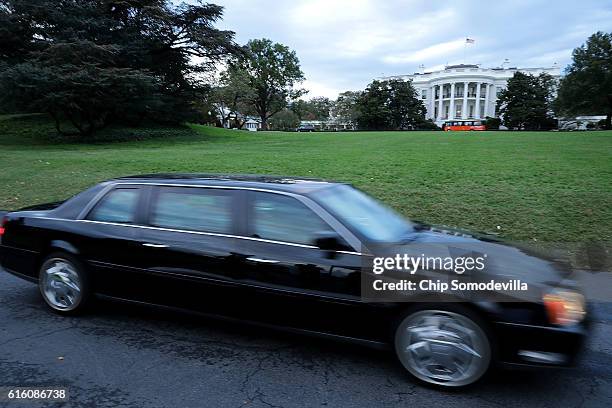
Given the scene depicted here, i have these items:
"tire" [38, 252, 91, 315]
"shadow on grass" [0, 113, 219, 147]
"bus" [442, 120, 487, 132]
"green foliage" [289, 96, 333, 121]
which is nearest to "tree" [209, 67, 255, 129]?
"shadow on grass" [0, 113, 219, 147]

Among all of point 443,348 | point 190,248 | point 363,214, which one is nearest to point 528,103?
point 363,214

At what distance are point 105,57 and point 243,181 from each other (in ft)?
88.9

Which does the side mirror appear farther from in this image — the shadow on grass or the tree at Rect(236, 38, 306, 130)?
the tree at Rect(236, 38, 306, 130)

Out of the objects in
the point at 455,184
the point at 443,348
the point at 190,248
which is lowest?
the point at 443,348

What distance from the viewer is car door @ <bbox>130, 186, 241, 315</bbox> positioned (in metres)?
3.56

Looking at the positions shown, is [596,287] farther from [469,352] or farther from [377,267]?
[377,267]

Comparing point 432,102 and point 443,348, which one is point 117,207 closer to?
point 443,348

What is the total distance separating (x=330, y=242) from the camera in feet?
10.6

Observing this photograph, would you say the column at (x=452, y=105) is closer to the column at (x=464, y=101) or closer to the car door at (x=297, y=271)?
the column at (x=464, y=101)

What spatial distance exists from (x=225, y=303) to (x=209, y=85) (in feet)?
119

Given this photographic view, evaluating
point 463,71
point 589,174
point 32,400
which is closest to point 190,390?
point 32,400

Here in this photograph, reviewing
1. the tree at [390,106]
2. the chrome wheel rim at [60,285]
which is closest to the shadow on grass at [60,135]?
the chrome wheel rim at [60,285]

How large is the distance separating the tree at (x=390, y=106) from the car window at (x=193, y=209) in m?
88.1

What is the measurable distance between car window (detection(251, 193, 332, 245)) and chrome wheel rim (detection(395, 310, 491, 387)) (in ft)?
3.08
